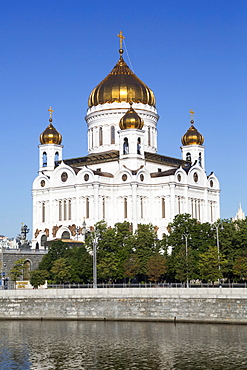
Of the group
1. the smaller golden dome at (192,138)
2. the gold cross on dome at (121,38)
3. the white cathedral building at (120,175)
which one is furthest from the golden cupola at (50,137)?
the smaller golden dome at (192,138)

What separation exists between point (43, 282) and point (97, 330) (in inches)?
992

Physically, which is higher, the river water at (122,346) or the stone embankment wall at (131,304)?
the stone embankment wall at (131,304)

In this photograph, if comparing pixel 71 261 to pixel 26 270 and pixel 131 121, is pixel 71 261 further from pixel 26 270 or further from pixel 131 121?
pixel 131 121

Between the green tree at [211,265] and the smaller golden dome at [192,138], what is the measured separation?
3831cm

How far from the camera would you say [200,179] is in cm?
9700

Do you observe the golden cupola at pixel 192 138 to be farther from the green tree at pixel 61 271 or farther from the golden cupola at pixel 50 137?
the green tree at pixel 61 271

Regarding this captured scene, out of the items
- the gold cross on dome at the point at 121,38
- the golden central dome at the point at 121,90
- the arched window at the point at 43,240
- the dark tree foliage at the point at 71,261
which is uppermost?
the gold cross on dome at the point at 121,38

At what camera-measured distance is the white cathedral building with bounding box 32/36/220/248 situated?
90.1 m

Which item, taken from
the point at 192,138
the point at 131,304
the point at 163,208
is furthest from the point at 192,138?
the point at 131,304

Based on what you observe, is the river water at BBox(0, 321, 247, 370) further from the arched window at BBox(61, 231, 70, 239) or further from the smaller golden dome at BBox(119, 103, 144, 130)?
the smaller golden dome at BBox(119, 103, 144, 130)

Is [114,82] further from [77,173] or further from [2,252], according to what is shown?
[2,252]

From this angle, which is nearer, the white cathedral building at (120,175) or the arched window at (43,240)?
the white cathedral building at (120,175)

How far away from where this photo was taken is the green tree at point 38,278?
74812 mm

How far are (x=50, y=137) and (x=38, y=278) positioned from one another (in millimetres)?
31042
